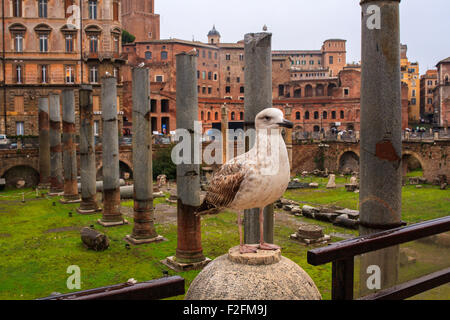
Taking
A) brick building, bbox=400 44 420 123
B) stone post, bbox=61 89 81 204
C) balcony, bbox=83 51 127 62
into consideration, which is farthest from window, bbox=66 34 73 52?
brick building, bbox=400 44 420 123

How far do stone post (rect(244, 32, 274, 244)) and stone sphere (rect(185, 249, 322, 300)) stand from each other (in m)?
2.56

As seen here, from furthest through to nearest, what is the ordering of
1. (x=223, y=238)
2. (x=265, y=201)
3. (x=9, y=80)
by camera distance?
(x=9, y=80) < (x=223, y=238) < (x=265, y=201)

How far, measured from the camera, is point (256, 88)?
5.88 m

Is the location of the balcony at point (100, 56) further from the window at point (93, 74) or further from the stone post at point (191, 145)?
the stone post at point (191, 145)

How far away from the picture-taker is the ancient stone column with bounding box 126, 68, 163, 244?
12.1 meters

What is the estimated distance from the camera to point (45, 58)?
33781 millimetres

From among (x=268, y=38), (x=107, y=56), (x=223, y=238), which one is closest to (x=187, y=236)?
(x=223, y=238)

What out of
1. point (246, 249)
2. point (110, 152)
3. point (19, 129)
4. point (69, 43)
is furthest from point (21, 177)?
point (246, 249)

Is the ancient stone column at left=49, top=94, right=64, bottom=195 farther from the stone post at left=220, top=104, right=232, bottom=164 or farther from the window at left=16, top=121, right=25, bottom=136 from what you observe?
the window at left=16, top=121, right=25, bottom=136
